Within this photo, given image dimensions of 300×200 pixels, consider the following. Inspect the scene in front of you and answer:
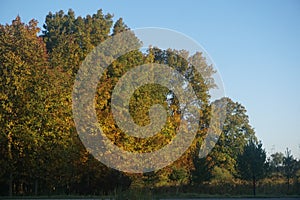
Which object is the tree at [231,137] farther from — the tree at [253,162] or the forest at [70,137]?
the tree at [253,162]

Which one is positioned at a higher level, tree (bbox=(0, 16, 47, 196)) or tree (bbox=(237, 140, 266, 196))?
tree (bbox=(0, 16, 47, 196))

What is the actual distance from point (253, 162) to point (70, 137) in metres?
13.9

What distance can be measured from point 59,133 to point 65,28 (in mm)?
13365

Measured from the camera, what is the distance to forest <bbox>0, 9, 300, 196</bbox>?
107ft

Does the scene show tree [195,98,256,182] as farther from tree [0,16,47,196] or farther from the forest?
tree [0,16,47,196]

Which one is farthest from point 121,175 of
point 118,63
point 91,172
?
point 118,63

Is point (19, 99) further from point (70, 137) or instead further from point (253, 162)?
point (253, 162)

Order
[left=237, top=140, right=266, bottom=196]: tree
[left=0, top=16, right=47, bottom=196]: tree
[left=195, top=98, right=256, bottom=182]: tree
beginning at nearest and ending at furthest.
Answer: [left=0, top=16, right=47, bottom=196]: tree
[left=237, top=140, right=266, bottom=196]: tree
[left=195, top=98, right=256, bottom=182]: tree

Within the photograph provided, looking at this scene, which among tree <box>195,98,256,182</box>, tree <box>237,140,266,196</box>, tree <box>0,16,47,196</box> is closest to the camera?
tree <box>0,16,47,196</box>

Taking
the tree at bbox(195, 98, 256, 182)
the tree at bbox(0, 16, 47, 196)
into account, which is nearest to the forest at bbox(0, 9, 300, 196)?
the tree at bbox(0, 16, 47, 196)

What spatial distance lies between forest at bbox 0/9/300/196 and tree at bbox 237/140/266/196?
0.08m

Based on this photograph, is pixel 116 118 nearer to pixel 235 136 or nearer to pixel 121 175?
pixel 121 175

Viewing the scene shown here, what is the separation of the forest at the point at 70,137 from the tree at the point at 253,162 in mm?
76

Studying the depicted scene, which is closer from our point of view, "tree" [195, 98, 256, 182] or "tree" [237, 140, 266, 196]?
"tree" [237, 140, 266, 196]
